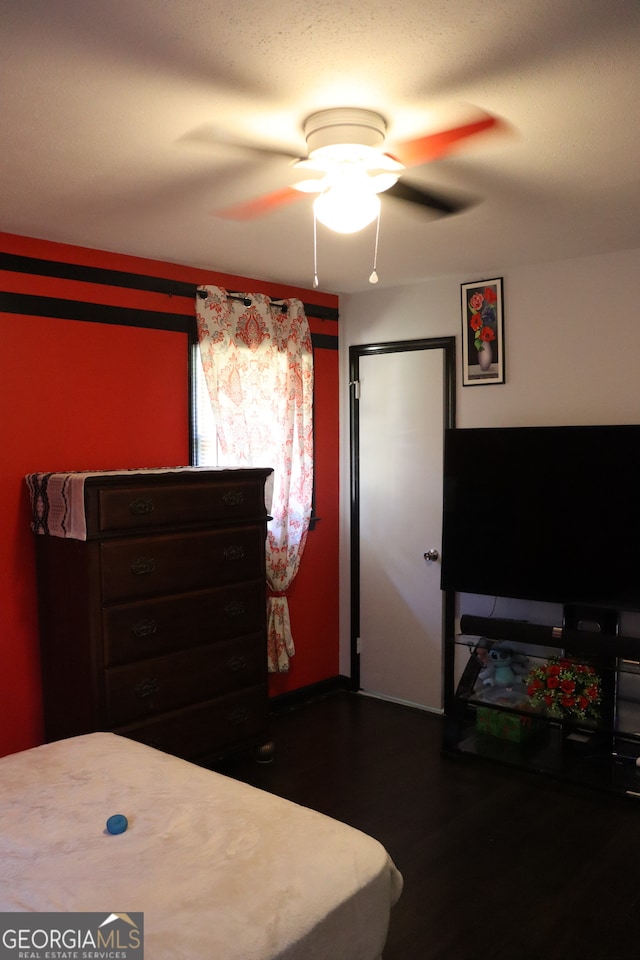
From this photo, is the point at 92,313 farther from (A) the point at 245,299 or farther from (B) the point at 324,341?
(B) the point at 324,341

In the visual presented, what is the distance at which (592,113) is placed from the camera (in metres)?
2.18

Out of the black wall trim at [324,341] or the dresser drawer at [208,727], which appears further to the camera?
the black wall trim at [324,341]

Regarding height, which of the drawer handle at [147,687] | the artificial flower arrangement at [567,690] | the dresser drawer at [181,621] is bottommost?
the artificial flower arrangement at [567,690]

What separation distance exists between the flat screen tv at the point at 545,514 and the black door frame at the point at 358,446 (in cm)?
45

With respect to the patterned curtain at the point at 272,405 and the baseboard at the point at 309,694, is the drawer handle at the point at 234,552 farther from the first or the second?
the baseboard at the point at 309,694

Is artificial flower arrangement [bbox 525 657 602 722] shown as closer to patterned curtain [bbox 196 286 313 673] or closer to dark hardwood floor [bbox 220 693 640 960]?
dark hardwood floor [bbox 220 693 640 960]

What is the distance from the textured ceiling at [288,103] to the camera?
66.8 inches

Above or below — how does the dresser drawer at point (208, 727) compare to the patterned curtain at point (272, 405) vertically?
below

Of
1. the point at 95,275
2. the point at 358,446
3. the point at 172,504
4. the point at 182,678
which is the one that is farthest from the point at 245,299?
the point at 182,678

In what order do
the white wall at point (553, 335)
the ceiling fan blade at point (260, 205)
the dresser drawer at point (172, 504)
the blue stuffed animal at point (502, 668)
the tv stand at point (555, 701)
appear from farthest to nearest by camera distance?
the blue stuffed animal at point (502, 668) → the white wall at point (553, 335) → the tv stand at point (555, 701) → the dresser drawer at point (172, 504) → the ceiling fan blade at point (260, 205)

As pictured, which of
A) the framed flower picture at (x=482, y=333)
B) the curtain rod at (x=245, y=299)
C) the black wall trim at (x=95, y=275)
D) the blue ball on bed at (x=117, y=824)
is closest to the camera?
the blue ball on bed at (x=117, y=824)

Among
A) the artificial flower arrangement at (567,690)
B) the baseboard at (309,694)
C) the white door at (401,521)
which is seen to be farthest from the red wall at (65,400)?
the artificial flower arrangement at (567,690)

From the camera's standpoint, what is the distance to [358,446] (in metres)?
4.90

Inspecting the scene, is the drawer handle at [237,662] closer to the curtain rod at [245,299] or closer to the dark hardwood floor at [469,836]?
the dark hardwood floor at [469,836]
